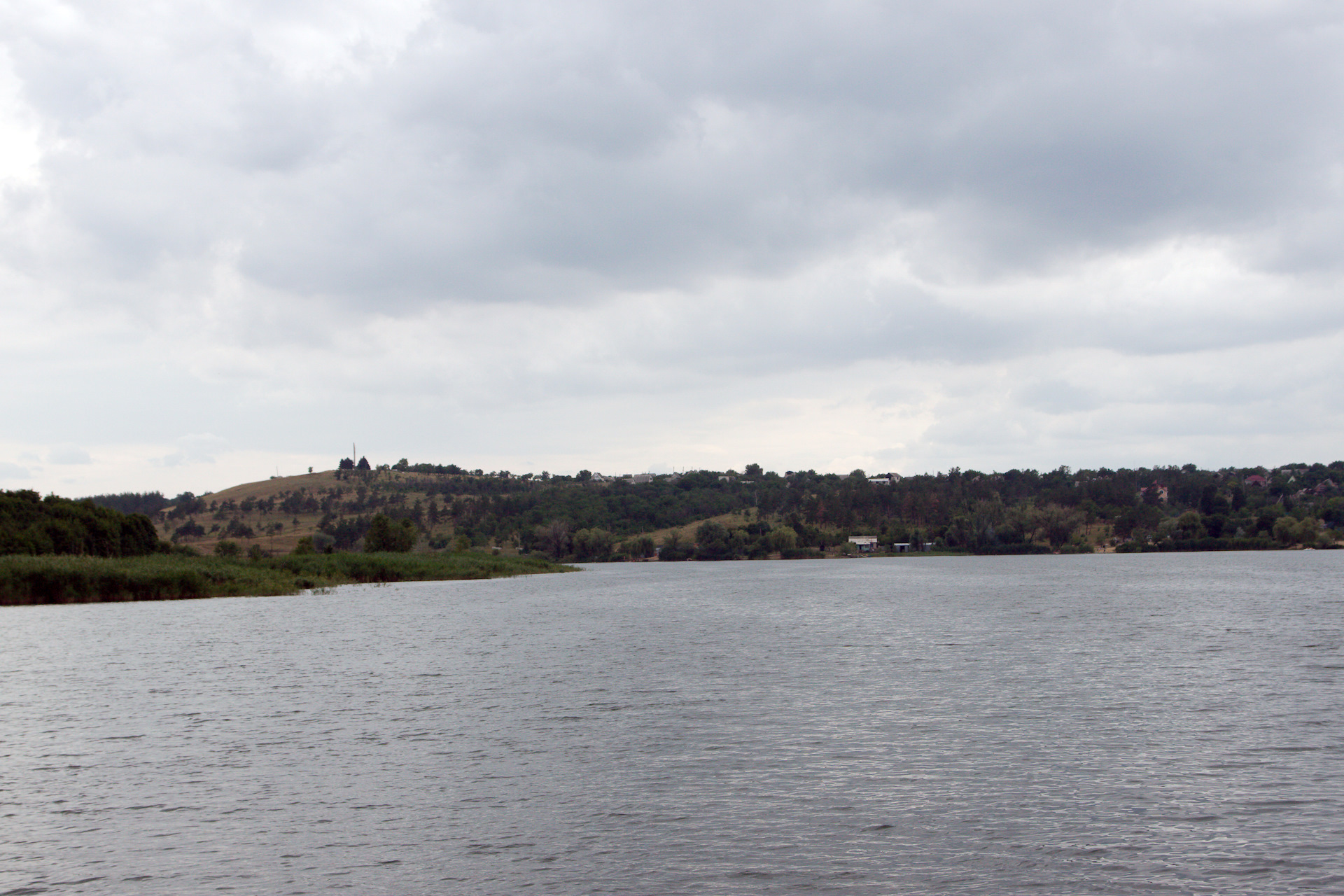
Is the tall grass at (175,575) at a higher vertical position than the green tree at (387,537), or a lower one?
lower

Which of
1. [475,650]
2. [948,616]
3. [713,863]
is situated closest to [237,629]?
[475,650]

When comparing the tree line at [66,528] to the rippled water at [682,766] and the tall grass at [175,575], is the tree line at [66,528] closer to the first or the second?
the tall grass at [175,575]

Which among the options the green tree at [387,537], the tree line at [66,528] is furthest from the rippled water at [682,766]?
the green tree at [387,537]

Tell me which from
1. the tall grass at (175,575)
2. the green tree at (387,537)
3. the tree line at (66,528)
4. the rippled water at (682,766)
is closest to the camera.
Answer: the rippled water at (682,766)

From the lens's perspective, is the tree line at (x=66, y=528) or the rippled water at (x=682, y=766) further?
the tree line at (x=66, y=528)

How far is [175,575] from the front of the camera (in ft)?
344

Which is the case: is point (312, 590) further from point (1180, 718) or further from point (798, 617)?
point (1180, 718)

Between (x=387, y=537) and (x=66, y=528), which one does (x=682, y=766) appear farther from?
(x=387, y=537)

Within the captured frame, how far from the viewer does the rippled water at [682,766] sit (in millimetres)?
18625

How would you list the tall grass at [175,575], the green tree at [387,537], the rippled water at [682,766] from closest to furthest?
the rippled water at [682,766]
the tall grass at [175,575]
the green tree at [387,537]

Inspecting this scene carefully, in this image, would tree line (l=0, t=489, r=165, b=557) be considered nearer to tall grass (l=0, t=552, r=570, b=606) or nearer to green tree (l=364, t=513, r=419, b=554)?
tall grass (l=0, t=552, r=570, b=606)

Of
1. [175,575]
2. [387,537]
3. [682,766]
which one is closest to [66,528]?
[175,575]

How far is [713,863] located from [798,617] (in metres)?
68.4

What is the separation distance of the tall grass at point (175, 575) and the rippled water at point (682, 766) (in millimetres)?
35890
